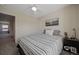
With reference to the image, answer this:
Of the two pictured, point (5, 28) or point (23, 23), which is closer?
point (5, 28)

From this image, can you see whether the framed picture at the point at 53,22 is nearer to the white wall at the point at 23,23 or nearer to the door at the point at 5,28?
the white wall at the point at 23,23

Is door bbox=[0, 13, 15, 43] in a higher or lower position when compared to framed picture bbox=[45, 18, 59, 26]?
lower

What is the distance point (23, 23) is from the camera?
1916 millimetres

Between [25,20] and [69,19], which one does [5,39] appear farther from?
[69,19]

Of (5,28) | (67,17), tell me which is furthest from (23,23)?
(67,17)

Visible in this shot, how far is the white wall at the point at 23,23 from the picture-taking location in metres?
1.42

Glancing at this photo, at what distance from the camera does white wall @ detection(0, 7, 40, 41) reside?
142cm

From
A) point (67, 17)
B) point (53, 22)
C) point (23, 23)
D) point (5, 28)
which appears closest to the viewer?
point (5, 28)

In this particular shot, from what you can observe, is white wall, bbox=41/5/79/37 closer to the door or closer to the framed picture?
the framed picture

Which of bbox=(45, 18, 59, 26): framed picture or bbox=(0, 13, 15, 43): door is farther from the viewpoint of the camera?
bbox=(45, 18, 59, 26): framed picture

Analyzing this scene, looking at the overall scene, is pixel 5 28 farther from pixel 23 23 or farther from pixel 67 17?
pixel 67 17

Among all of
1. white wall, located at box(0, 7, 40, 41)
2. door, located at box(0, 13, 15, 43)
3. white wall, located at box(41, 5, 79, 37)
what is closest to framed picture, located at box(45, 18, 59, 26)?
white wall, located at box(41, 5, 79, 37)

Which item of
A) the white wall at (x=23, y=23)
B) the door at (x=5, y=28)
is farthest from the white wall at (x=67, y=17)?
the door at (x=5, y=28)
